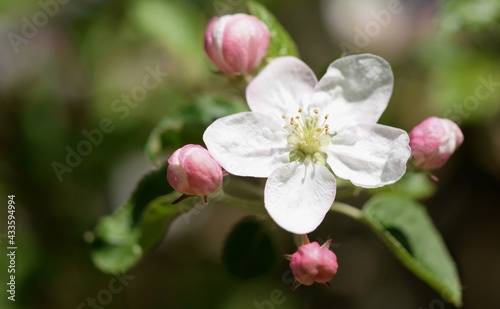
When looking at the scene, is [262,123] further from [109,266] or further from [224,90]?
[224,90]

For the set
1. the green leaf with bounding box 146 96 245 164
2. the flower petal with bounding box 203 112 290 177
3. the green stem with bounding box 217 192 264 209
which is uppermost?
the flower petal with bounding box 203 112 290 177

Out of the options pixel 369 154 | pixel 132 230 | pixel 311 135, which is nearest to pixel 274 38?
pixel 311 135

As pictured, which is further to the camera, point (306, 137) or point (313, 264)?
point (306, 137)

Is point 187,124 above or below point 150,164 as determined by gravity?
above

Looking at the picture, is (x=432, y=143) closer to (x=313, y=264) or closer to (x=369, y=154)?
(x=369, y=154)

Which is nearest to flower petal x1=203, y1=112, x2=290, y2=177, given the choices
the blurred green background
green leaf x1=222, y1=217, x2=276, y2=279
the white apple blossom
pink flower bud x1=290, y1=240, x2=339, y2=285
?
the white apple blossom

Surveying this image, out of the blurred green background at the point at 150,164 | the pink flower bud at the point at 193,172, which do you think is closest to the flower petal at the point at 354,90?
the pink flower bud at the point at 193,172

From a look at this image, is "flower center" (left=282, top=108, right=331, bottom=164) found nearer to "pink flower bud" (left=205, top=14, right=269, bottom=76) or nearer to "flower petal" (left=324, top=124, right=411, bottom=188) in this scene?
"flower petal" (left=324, top=124, right=411, bottom=188)
